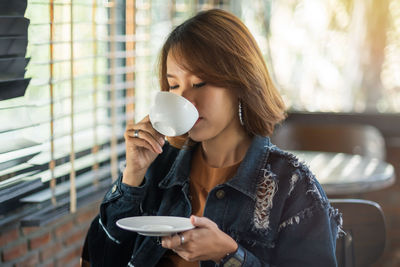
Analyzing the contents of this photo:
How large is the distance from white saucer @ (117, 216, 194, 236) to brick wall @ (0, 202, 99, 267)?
63 cm

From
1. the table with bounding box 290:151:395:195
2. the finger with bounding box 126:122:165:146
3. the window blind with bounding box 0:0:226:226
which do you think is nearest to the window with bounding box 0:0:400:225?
the window blind with bounding box 0:0:226:226

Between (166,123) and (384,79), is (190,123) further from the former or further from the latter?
(384,79)

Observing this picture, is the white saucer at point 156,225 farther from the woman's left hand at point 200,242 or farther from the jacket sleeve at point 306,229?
the jacket sleeve at point 306,229

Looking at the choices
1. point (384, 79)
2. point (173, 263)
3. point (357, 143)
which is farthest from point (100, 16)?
point (384, 79)

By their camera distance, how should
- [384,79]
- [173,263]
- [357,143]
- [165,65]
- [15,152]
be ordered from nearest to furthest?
[173,263], [165,65], [15,152], [357,143], [384,79]

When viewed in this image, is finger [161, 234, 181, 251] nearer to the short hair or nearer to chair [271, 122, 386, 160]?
the short hair

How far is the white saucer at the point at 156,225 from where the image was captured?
1045 millimetres

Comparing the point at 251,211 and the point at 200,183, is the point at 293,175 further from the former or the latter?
the point at 200,183

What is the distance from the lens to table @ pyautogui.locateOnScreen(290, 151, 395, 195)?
7.78 ft

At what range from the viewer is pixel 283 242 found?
1.31 meters

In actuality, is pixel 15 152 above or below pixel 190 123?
below

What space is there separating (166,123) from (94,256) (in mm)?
415

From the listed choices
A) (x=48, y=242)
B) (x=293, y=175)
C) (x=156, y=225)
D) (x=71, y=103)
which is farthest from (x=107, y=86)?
(x=156, y=225)

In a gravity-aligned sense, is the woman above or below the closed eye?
below
